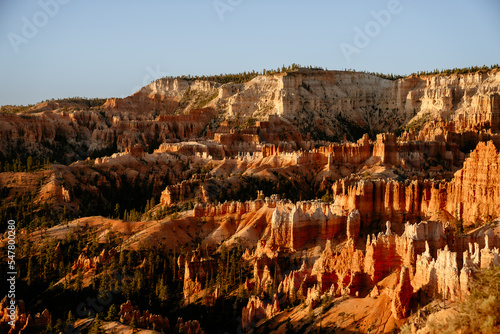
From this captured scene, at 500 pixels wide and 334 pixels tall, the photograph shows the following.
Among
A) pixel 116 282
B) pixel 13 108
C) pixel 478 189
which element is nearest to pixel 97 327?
pixel 116 282

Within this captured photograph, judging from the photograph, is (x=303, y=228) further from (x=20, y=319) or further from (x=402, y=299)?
(x=20, y=319)

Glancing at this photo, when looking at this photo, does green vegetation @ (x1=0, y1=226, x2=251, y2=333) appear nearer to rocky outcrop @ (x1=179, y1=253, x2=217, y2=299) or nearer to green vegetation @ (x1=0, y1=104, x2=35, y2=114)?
rocky outcrop @ (x1=179, y1=253, x2=217, y2=299)

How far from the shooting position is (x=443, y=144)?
108000 mm

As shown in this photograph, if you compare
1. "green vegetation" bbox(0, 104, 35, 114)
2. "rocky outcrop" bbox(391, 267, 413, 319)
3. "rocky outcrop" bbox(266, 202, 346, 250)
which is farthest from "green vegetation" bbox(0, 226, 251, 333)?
"green vegetation" bbox(0, 104, 35, 114)

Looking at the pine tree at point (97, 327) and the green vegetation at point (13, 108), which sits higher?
the green vegetation at point (13, 108)

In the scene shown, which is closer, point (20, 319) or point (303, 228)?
point (20, 319)

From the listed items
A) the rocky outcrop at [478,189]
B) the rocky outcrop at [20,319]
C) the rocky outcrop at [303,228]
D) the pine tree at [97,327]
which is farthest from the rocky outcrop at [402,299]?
the rocky outcrop at [20,319]

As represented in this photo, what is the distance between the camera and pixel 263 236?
6162 centimetres

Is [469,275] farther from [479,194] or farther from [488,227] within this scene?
[479,194]

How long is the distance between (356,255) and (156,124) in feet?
398

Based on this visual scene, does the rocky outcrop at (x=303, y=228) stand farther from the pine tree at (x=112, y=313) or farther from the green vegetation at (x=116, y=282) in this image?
the pine tree at (x=112, y=313)

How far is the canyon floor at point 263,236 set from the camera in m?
40.2

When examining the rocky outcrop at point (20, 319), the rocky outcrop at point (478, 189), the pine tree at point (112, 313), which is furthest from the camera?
the rocky outcrop at point (478, 189)

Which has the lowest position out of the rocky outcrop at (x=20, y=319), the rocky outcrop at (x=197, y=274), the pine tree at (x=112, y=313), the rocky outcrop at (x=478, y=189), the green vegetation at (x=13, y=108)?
the rocky outcrop at (x=20, y=319)
